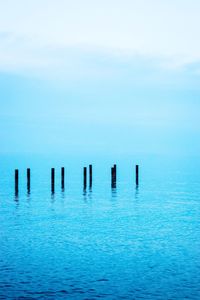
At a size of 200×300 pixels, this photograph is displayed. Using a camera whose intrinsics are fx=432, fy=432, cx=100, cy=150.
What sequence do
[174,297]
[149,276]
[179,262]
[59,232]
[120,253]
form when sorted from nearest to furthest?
[174,297] → [149,276] → [179,262] → [120,253] → [59,232]

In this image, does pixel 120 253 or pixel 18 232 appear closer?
pixel 120 253

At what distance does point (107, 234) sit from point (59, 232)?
2.55 metres

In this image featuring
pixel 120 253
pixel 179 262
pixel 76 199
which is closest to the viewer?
pixel 179 262

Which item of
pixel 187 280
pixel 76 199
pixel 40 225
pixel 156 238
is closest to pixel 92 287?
pixel 187 280

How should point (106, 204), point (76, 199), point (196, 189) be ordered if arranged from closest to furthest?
point (106, 204) < point (76, 199) < point (196, 189)

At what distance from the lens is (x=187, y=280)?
1416 centimetres

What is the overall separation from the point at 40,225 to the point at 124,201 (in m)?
13.1

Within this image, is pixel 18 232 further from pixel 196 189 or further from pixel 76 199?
pixel 196 189

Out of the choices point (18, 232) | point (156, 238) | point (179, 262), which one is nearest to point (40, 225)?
point (18, 232)

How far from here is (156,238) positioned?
21.3 meters

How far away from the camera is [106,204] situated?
114ft

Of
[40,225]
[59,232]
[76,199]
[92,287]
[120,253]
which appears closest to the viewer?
[92,287]

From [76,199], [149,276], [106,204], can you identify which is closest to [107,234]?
[149,276]

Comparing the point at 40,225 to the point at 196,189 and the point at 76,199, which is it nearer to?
the point at 76,199
